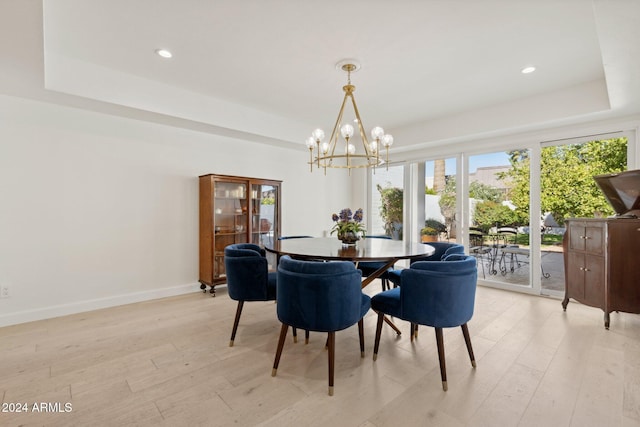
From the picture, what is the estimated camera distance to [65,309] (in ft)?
10.4

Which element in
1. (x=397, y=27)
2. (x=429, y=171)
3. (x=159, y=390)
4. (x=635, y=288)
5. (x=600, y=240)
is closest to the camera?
(x=159, y=390)

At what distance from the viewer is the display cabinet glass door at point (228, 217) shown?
4043mm

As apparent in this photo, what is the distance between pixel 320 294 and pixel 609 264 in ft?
9.95

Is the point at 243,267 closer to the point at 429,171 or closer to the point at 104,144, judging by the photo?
the point at 104,144

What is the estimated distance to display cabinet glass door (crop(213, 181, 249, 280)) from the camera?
404 cm

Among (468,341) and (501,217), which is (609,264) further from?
(468,341)

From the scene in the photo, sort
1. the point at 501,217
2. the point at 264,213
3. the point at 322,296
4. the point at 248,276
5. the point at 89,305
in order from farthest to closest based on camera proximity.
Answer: the point at 264,213 < the point at 501,217 < the point at 89,305 < the point at 248,276 < the point at 322,296

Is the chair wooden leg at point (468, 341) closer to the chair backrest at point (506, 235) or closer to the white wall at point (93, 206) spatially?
the chair backrest at point (506, 235)

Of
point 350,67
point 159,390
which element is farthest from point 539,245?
point 159,390

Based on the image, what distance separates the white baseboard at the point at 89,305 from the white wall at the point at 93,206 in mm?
11

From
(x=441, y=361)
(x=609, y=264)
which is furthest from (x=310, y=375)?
(x=609, y=264)

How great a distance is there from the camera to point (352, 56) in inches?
107

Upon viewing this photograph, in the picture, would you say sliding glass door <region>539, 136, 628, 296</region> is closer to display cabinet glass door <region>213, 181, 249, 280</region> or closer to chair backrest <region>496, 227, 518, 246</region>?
chair backrest <region>496, 227, 518, 246</region>

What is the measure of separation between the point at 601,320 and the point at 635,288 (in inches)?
17.8
